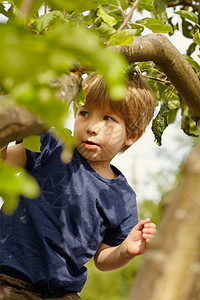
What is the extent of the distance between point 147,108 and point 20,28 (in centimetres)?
156

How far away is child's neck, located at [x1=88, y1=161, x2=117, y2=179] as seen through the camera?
5.70 ft

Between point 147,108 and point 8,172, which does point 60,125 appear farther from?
point 147,108

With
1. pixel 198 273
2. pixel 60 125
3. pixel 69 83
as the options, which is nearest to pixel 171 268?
pixel 198 273

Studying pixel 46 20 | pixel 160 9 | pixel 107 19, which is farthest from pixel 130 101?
pixel 46 20

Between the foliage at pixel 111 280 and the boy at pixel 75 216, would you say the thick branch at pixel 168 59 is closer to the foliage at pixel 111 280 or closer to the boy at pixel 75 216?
the boy at pixel 75 216

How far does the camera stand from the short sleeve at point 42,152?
1.49 metres

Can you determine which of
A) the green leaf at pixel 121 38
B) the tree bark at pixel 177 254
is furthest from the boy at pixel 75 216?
the tree bark at pixel 177 254

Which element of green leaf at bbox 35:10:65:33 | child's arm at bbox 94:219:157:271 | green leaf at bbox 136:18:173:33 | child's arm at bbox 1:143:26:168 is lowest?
child's arm at bbox 94:219:157:271

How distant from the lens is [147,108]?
1.87 meters

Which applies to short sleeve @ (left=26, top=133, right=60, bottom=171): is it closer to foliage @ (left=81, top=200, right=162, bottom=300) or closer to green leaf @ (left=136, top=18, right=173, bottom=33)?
green leaf @ (left=136, top=18, right=173, bottom=33)

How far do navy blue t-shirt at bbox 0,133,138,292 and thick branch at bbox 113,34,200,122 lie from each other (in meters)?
0.48

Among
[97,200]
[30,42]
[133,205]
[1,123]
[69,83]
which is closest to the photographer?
[30,42]

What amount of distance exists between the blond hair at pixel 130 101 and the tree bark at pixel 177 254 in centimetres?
121

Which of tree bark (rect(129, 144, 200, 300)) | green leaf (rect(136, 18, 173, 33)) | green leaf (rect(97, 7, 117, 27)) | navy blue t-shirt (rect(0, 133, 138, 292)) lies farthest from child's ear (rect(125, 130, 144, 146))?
tree bark (rect(129, 144, 200, 300))
